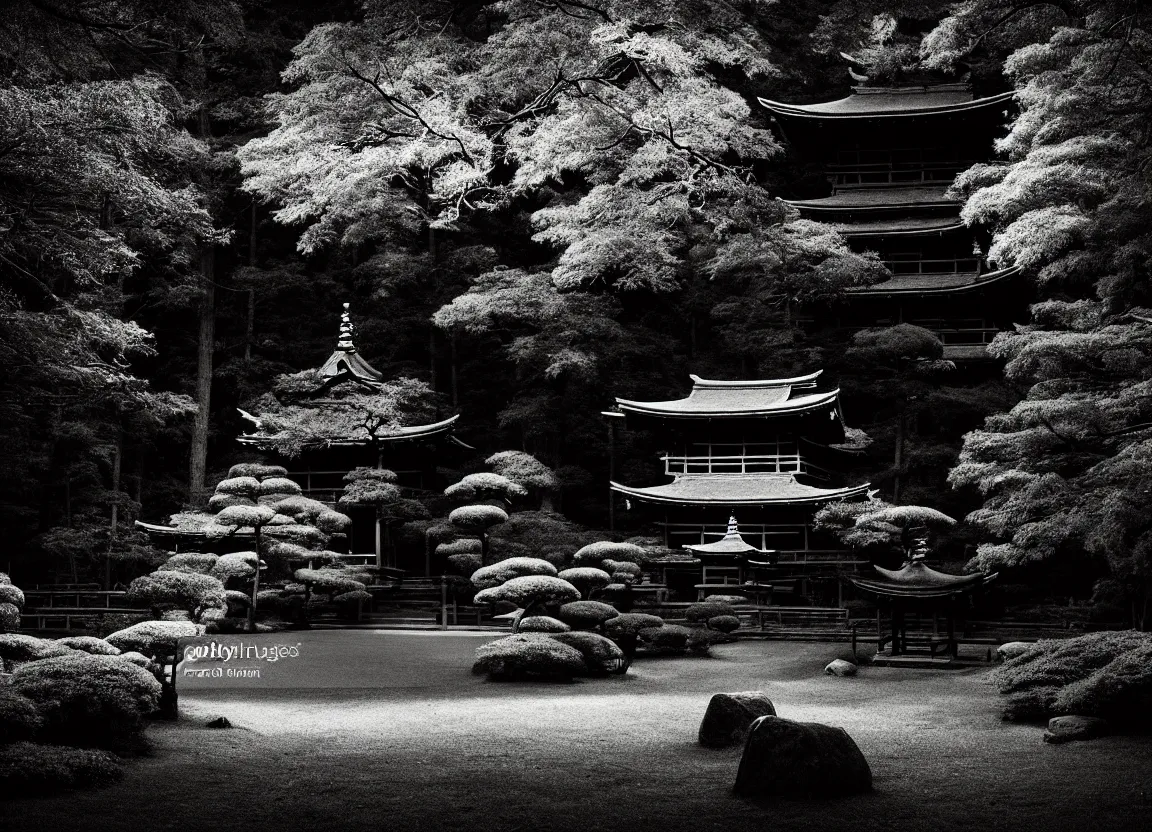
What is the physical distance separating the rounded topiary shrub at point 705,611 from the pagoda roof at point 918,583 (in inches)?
209

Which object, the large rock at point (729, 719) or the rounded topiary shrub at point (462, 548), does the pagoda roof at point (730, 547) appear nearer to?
the rounded topiary shrub at point (462, 548)

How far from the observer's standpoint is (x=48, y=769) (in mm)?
5883

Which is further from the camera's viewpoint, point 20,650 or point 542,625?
point 542,625

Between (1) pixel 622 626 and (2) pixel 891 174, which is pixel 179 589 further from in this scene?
(2) pixel 891 174

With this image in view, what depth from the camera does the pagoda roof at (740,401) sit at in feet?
76.2

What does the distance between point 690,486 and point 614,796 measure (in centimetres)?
1814

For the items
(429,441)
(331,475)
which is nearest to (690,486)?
(429,441)

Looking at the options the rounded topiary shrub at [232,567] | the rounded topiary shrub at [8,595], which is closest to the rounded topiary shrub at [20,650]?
the rounded topiary shrub at [8,595]

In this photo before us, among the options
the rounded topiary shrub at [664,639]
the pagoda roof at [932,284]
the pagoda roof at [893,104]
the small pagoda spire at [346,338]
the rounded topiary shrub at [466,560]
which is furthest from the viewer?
the pagoda roof at [893,104]

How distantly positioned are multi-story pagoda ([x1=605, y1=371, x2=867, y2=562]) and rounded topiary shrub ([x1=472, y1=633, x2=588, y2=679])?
36.8 ft

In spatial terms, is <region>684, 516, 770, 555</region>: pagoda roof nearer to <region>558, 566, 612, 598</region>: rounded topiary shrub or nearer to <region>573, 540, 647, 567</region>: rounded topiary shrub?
<region>573, 540, 647, 567</region>: rounded topiary shrub

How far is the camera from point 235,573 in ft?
60.5

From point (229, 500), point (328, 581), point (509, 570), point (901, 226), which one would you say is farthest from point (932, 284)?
point (229, 500)

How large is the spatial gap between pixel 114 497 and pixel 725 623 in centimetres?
1462
